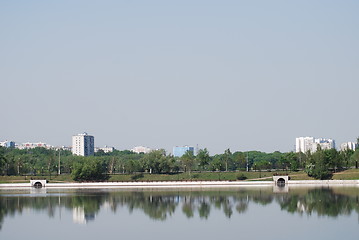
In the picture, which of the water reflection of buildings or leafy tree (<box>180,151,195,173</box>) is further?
leafy tree (<box>180,151,195,173</box>)

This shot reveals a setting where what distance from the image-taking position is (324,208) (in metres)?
40.9

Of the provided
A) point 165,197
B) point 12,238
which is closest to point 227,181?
point 165,197

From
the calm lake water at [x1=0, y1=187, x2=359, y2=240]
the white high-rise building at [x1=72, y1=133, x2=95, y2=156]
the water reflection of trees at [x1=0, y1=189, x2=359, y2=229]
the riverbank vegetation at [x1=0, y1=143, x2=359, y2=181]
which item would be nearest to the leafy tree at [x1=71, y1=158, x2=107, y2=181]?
the riverbank vegetation at [x1=0, y1=143, x2=359, y2=181]

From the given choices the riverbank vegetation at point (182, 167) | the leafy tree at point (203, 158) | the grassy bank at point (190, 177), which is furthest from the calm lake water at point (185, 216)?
the leafy tree at point (203, 158)

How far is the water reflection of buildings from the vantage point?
1485 inches

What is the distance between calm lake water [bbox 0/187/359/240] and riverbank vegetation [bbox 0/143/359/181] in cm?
2263

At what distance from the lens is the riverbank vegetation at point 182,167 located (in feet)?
248

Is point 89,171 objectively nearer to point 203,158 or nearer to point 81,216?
point 203,158

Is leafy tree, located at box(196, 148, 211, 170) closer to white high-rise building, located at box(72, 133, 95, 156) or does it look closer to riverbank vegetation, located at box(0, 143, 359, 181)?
riverbank vegetation, located at box(0, 143, 359, 181)

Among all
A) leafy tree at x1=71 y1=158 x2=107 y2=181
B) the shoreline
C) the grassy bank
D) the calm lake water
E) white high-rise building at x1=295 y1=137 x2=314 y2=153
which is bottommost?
the calm lake water

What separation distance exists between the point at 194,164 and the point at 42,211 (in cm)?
4679

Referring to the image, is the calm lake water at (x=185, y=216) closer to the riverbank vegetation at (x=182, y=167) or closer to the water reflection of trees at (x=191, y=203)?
the water reflection of trees at (x=191, y=203)

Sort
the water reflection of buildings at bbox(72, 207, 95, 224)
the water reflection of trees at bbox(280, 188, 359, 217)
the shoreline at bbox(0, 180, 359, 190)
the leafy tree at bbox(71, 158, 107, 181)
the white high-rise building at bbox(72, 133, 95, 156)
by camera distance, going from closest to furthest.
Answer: the water reflection of buildings at bbox(72, 207, 95, 224) < the water reflection of trees at bbox(280, 188, 359, 217) < the shoreline at bbox(0, 180, 359, 190) < the leafy tree at bbox(71, 158, 107, 181) < the white high-rise building at bbox(72, 133, 95, 156)

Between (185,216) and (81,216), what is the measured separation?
20.4ft
